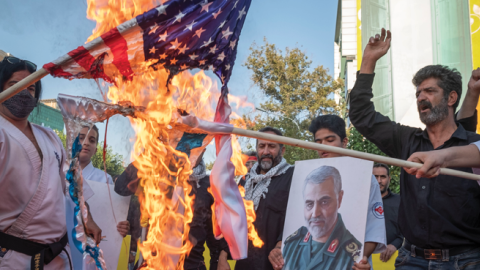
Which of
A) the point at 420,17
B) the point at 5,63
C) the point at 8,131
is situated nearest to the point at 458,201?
the point at 8,131

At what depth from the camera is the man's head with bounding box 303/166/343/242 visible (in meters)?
3.46

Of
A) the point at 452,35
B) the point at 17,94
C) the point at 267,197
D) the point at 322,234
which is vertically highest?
the point at 452,35

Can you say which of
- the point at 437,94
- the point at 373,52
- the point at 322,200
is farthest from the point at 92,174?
the point at 437,94

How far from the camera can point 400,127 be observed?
3.44 m

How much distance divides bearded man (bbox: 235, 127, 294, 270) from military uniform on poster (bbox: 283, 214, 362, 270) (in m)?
0.28

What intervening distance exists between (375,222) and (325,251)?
477 mm

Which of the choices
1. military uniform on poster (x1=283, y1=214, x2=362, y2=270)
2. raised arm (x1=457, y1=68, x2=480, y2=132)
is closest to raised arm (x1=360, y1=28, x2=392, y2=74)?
raised arm (x1=457, y1=68, x2=480, y2=132)

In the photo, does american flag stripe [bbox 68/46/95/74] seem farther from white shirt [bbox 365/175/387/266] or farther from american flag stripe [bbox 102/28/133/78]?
white shirt [bbox 365/175/387/266]

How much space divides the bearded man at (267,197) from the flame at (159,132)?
905mm

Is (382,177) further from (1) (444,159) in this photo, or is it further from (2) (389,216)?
(1) (444,159)

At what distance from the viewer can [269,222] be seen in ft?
13.1

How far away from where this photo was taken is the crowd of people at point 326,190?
2.63m

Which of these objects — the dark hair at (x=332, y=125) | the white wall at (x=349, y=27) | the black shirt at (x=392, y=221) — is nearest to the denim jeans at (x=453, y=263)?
the dark hair at (x=332, y=125)

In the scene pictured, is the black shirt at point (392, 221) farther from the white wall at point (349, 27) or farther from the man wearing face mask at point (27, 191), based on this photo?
the white wall at point (349, 27)
